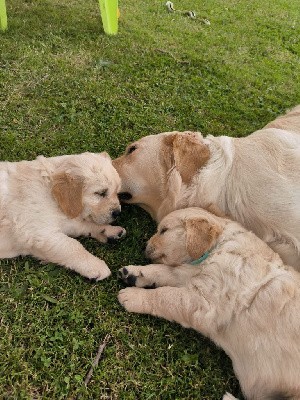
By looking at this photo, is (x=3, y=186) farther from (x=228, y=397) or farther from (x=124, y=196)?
(x=228, y=397)

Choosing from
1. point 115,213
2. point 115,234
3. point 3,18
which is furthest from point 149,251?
point 3,18

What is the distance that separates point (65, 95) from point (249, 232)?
3247mm

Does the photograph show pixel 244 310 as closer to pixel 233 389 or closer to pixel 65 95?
pixel 233 389

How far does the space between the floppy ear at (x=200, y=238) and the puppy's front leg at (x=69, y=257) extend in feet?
2.57

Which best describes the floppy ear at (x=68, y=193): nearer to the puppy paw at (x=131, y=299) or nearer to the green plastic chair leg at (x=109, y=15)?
the puppy paw at (x=131, y=299)

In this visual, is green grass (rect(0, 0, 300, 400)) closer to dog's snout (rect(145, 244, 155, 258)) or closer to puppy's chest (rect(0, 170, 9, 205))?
dog's snout (rect(145, 244, 155, 258))

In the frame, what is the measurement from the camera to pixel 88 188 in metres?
4.29

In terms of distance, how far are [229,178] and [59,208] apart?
1667mm

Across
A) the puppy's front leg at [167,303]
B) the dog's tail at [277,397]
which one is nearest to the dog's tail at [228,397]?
the dog's tail at [277,397]

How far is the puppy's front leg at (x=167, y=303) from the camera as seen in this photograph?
3.71 meters

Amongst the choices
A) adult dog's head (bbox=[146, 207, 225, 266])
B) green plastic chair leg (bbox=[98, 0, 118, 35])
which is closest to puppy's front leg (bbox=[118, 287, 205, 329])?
adult dog's head (bbox=[146, 207, 225, 266])

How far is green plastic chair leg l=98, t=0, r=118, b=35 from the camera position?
23.5 ft

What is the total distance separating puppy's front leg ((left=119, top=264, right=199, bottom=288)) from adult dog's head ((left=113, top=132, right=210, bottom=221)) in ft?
2.23

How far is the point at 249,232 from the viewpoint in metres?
4.12
